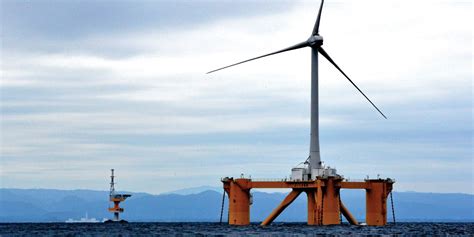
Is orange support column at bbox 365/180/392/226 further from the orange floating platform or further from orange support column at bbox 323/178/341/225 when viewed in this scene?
orange support column at bbox 323/178/341/225

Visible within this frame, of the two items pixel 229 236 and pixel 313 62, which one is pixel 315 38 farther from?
pixel 229 236

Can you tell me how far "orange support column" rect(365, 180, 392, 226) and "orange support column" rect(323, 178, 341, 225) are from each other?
8.88 meters

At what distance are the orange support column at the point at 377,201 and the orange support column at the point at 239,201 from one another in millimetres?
16483

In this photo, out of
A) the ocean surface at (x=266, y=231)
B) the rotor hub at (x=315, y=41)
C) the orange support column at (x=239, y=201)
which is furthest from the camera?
the orange support column at (x=239, y=201)

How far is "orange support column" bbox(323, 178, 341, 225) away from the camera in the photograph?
11719cm

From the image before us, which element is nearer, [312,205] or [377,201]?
[312,205]

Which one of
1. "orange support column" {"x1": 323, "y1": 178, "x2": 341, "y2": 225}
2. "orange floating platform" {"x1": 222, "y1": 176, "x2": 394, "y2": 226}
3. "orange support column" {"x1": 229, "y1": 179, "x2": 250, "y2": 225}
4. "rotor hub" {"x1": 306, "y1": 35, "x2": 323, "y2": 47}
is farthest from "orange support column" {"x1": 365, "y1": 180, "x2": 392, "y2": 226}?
"rotor hub" {"x1": 306, "y1": 35, "x2": 323, "y2": 47}

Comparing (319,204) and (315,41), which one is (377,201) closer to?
(319,204)

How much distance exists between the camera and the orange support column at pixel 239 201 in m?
123

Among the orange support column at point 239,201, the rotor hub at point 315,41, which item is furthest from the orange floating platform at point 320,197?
the rotor hub at point 315,41

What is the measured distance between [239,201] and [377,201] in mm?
19057

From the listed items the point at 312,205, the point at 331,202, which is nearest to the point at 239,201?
the point at 312,205

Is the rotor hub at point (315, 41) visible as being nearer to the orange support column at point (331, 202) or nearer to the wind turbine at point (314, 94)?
the wind turbine at point (314, 94)

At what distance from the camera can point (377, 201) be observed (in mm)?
126688
